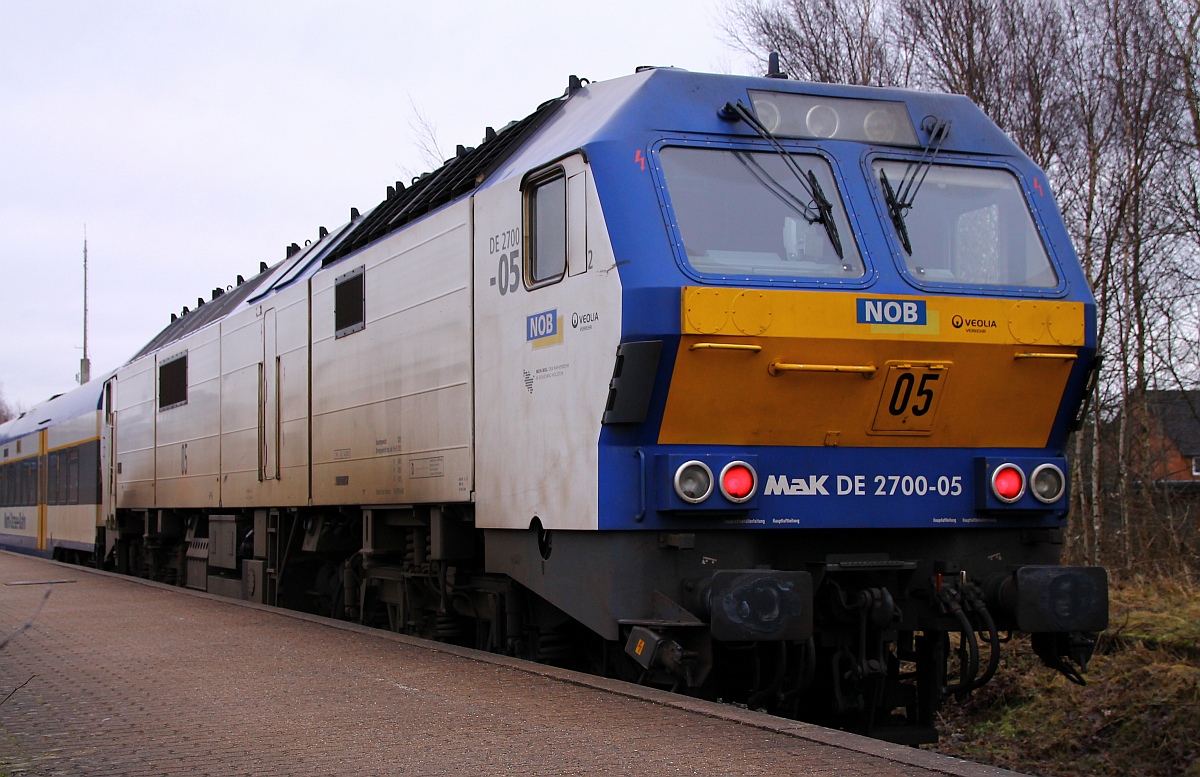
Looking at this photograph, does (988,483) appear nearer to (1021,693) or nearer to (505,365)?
(505,365)

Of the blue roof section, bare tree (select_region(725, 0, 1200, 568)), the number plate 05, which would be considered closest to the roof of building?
bare tree (select_region(725, 0, 1200, 568))

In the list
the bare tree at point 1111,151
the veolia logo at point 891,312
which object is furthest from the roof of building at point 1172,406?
the veolia logo at point 891,312

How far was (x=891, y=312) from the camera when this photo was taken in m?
6.65

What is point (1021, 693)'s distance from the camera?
1088cm

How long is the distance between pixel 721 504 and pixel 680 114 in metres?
2.10

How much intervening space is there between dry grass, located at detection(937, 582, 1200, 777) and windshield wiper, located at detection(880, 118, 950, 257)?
4.25 meters

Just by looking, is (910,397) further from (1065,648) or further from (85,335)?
(85,335)

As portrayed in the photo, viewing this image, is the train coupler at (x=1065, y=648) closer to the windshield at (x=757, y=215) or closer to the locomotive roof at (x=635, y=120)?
the windshield at (x=757, y=215)

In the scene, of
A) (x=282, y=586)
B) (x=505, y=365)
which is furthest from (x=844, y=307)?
(x=282, y=586)

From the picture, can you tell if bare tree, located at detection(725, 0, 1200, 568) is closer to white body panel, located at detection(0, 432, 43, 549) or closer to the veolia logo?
the veolia logo

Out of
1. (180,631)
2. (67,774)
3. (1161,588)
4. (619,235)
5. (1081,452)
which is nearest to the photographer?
(67,774)

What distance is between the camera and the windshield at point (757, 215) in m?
6.61

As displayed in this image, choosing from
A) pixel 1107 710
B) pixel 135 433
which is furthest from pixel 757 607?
pixel 135 433

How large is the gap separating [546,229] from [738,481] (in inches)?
70.0
